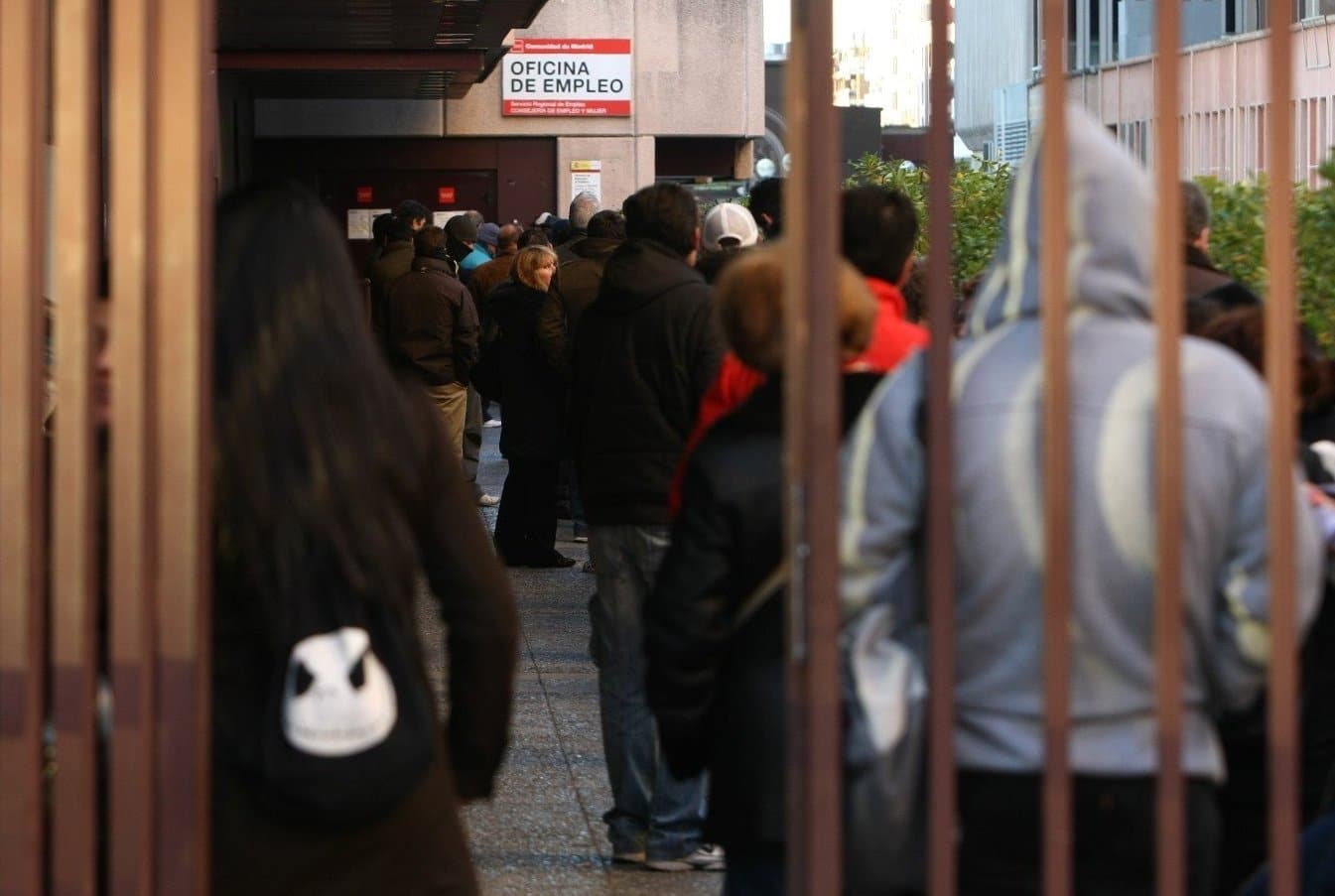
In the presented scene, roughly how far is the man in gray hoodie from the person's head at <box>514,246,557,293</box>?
7956 millimetres

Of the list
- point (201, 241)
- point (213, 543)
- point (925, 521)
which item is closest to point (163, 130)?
point (201, 241)

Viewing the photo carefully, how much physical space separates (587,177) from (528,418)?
12.3 meters

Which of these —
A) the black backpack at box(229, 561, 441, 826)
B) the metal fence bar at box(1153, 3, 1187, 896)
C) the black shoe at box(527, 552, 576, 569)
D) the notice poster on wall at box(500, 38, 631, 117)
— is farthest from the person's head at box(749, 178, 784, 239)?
the notice poster on wall at box(500, 38, 631, 117)

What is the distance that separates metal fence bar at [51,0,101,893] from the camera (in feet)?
9.77

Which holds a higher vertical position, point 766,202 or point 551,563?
point 766,202

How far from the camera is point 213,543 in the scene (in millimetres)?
2982

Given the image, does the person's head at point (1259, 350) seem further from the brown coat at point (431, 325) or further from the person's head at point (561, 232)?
the person's head at point (561, 232)

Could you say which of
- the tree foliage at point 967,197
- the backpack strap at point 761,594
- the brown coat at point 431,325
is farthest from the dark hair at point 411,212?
the backpack strap at point 761,594

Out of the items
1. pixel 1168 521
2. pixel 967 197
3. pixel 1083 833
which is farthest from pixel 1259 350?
pixel 967 197

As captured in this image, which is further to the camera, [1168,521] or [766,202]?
[766,202]

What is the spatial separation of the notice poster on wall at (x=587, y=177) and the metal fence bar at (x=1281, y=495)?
19598 millimetres

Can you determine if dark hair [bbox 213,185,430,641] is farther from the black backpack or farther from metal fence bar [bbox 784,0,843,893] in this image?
metal fence bar [bbox 784,0,843,893]

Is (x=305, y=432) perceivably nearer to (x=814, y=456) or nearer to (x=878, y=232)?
(x=814, y=456)

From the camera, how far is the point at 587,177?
22734 mm
